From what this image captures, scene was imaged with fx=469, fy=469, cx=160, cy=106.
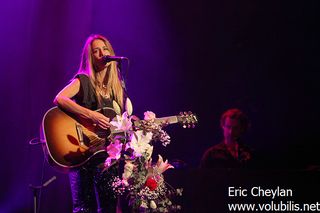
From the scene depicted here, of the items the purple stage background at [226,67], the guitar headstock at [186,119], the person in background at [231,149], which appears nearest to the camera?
the guitar headstock at [186,119]

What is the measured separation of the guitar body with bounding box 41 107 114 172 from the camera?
343 cm

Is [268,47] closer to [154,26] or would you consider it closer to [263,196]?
[154,26]

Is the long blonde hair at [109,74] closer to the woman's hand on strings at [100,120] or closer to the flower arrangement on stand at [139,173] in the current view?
the woman's hand on strings at [100,120]

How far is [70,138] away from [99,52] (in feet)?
2.36

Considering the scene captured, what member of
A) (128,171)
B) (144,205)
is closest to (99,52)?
(128,171)

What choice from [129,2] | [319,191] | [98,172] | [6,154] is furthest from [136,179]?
[129,2]

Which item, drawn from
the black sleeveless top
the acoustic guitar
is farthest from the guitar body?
Result: the black sleeveless top

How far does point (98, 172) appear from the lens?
3379mm

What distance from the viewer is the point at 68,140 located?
3551 millimetres

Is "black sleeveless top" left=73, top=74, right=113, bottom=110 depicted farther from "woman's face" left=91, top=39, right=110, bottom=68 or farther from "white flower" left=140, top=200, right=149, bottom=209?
"white flower" left=140, top=200, right=149, bottom=209

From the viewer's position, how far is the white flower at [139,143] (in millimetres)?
2850

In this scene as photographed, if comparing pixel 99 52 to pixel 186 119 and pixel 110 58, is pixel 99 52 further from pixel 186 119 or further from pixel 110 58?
pixel 186 119

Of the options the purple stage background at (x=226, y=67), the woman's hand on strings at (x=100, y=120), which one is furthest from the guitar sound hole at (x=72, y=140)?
the purple stage background at (x=226, y=67)

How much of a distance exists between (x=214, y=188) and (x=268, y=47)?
343cm
